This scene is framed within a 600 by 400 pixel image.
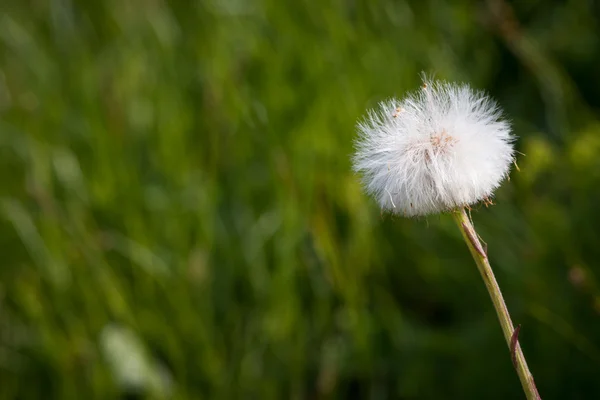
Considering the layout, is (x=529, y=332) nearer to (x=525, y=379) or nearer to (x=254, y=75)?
(x=525, y=379)

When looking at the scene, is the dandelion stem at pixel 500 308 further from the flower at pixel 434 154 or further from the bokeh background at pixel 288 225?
the bokeh background at pixel 288 225

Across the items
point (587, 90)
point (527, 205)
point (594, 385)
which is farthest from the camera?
point (587, 90)

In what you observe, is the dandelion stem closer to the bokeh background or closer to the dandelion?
the dandelion

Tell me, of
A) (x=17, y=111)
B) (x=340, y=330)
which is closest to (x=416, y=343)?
(x=340, y=330)

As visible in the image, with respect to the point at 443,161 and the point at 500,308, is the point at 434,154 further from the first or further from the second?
the point at 500,308

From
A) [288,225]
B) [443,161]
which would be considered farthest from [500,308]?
[288,225]

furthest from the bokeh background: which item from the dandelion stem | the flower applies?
the dandelion stem
